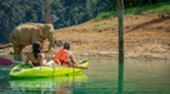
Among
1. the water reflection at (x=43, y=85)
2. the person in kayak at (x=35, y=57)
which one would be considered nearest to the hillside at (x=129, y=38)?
the person in kayak at (x=35, y=57)

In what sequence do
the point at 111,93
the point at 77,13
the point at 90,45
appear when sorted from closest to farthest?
the point at 111,93 → the point at 90,45 → the point at 77,13

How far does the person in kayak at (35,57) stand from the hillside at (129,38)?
10.6m

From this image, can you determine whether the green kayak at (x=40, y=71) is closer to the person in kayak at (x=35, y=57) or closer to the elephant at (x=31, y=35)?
the person in kayak at (x=35, y=57)

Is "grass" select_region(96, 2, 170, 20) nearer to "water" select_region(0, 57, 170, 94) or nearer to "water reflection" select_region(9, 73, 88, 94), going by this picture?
"water" select_region(0, 57, 170, 94)

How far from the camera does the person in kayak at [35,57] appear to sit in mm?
10703

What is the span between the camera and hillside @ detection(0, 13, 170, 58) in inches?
856

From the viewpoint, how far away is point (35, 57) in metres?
11.1

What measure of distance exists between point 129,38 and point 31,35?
25.8ft

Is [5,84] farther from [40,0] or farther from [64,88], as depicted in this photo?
[40,0]

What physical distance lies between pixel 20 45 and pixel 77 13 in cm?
4514

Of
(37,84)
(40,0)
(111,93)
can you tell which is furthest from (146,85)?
(40,0)

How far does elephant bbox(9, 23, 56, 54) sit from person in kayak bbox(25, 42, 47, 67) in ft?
38.9

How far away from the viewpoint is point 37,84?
995cm

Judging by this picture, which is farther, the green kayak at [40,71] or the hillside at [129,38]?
the hillside at [129,38]
